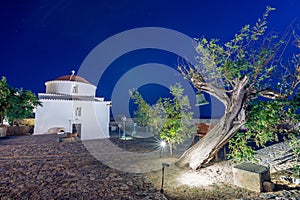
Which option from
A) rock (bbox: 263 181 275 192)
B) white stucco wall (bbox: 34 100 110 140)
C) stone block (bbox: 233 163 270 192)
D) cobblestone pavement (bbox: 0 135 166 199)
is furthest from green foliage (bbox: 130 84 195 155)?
white stucco wall (bbox: 34 100 110 140)

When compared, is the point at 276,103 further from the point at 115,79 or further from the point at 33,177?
the point at 115,79

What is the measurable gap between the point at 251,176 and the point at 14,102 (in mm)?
17568

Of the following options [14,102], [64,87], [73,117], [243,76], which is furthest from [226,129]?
[64,87]

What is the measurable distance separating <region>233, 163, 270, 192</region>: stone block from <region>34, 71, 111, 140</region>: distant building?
18444 mm

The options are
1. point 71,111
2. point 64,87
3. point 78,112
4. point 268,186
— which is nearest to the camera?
point 268,186

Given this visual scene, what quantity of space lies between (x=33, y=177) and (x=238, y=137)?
22.8ft

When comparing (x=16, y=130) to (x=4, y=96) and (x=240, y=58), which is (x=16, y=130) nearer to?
(x=4, y=96)

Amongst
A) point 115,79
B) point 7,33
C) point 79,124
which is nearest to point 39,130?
point 79,124

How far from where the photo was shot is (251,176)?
4.21 meters

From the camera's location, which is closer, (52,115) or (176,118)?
(176,118)

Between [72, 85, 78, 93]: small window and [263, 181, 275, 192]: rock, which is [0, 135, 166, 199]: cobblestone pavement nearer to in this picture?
[263, 181, 275, 192]: rock

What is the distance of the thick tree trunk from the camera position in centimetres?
549

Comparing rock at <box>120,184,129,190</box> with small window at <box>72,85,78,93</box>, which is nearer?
rock at <box>120,184,129,190</box>

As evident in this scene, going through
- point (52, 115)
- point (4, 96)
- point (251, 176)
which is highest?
point (4, 96)
